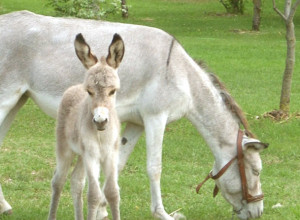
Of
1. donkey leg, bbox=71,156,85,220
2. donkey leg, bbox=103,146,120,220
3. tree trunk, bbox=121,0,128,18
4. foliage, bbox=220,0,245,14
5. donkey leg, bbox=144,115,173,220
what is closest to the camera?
donkey leg, bbox=103,146,120,220

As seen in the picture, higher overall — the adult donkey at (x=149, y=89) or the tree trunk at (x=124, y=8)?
the adult donkey at (x=149, y=89)

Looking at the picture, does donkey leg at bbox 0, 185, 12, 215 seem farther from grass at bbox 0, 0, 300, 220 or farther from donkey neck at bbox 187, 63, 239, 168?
A: donkey neck at bbox 187, 63, 239, 168

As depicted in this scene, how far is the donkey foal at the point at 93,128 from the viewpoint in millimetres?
5266

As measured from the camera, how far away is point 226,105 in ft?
24.7

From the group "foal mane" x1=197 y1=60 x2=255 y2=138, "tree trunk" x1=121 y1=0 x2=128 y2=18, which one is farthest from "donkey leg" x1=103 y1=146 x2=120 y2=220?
"tree trunk" x1=121 y1=0 x2=128 y2=18

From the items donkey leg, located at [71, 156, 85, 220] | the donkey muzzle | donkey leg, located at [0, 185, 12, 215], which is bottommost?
donkey leg, located at [0, 185, 12, 215]

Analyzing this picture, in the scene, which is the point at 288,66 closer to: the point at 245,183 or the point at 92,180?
the point at 245,183

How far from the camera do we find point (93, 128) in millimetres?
5598

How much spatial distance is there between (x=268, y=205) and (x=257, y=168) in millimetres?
751

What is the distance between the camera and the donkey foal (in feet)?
17.3

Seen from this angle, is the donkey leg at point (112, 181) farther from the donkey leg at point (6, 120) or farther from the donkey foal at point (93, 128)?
the donkey leg at point (6, 120)

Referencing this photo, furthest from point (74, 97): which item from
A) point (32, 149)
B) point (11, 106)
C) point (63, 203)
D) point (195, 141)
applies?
point (195, 141)

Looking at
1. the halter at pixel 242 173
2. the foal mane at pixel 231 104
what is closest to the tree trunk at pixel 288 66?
the foal mane at pixel 231 104

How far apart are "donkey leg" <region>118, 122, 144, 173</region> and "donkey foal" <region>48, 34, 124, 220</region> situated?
122 cm
